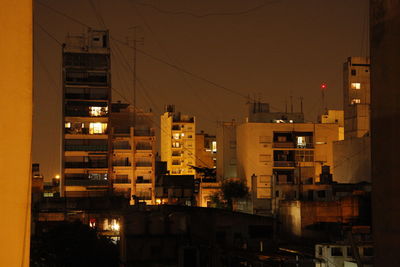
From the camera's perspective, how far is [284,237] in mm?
21812

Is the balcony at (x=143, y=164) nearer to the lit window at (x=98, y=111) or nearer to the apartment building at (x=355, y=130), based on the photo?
the lit window at (x=98, y=111)

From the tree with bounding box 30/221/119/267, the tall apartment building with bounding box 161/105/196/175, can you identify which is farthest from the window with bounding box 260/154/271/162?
the tall apartment building with bounding box 161/105/196/175

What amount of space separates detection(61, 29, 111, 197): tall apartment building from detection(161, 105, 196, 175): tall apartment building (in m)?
16.1

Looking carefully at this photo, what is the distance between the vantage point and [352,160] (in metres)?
26.8

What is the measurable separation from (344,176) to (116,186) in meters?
13.4

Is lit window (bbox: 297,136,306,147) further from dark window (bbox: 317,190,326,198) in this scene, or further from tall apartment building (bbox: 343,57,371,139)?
dark window (bbox: 317,190,326,198)

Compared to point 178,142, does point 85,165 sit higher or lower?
lower

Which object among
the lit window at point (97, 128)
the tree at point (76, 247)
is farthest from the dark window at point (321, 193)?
the lit window at point (97, 128)

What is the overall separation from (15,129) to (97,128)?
32336 mm

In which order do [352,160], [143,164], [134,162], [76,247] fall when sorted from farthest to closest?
[143,164] < [134,162] < [352,160] < [76,247]

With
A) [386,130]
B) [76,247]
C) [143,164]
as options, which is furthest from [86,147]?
[386,130]

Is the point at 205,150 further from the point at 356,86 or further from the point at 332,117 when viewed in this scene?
the point at 356,86

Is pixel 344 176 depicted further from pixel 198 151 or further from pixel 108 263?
pixel 198 151

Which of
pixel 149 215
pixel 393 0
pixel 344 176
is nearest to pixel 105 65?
pixel 344 176
